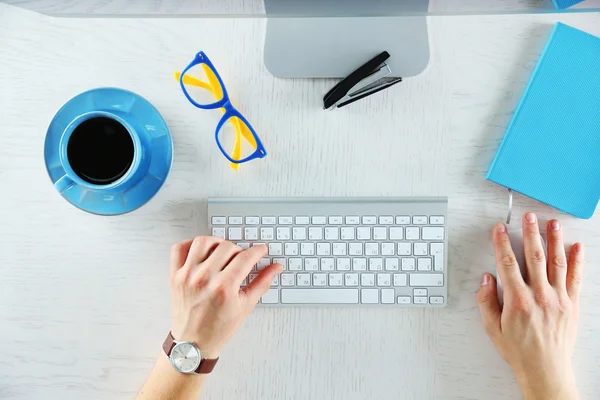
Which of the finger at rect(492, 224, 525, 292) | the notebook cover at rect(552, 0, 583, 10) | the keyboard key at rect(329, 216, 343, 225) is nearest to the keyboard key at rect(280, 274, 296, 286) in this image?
the keyboard key at rect(329, 216, 343, 225)

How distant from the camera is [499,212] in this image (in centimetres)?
89

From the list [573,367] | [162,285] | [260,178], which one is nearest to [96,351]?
[162,285]

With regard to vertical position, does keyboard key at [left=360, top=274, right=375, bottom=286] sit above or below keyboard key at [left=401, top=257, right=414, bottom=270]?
below

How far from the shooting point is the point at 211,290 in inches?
32.5

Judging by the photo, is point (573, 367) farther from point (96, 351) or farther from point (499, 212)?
point (96, 351)

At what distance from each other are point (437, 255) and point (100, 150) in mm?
531

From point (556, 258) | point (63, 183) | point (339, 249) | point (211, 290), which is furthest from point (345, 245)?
point (63, 183)

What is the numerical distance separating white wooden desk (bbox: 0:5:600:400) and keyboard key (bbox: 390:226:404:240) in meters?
0.06

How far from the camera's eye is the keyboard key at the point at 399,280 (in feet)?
2.91

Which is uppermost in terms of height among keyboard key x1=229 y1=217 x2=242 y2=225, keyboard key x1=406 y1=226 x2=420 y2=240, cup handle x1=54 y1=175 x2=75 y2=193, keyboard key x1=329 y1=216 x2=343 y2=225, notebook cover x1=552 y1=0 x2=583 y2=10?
notebook cover x1=552 y1=0 x2=583 y2=10

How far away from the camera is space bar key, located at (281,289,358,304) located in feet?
2.91

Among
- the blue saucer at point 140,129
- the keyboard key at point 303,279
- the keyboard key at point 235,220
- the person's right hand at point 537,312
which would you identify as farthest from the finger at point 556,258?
the blue saucer at point 140,129

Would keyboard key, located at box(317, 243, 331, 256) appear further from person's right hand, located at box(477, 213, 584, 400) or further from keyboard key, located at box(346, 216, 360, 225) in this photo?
person's right hand, located at box(477, 213, 584, 400)

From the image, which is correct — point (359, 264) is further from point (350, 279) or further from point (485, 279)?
point (485, 279)
